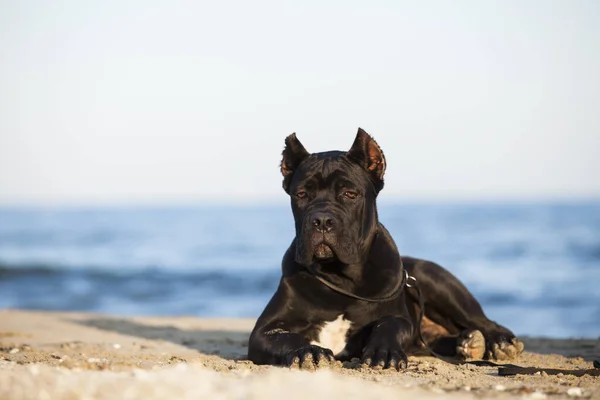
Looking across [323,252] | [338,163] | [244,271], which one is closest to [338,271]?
[323,252]

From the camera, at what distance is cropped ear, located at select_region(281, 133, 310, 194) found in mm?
6891

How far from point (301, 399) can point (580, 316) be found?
12185mm

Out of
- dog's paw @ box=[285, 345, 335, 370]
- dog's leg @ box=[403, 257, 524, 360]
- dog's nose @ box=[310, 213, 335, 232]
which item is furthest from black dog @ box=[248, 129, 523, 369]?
dog's leg @ box=[403, 257, 524, 360]

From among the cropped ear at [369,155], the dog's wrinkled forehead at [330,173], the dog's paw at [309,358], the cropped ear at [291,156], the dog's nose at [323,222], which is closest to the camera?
the dog's paw at [309,358]

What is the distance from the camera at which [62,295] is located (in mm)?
20516

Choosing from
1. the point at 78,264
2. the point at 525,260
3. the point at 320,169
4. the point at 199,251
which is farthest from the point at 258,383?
the point at 199,251

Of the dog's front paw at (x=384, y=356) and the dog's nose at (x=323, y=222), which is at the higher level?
the dog's nose at (x=323, y=222)

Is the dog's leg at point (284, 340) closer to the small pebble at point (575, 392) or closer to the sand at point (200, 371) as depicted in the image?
the sand at point (200, 371)

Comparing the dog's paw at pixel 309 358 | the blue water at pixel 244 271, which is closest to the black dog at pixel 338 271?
the dog's paw at pixel 309 358

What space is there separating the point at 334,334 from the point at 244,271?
1789 centimetres

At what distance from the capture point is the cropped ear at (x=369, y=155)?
6.71m

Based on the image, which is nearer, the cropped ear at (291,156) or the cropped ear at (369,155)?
the cropped ear at (369,155)

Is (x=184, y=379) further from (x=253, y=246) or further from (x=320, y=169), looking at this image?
(x=253, y=246)

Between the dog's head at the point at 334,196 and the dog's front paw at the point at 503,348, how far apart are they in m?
1.38
